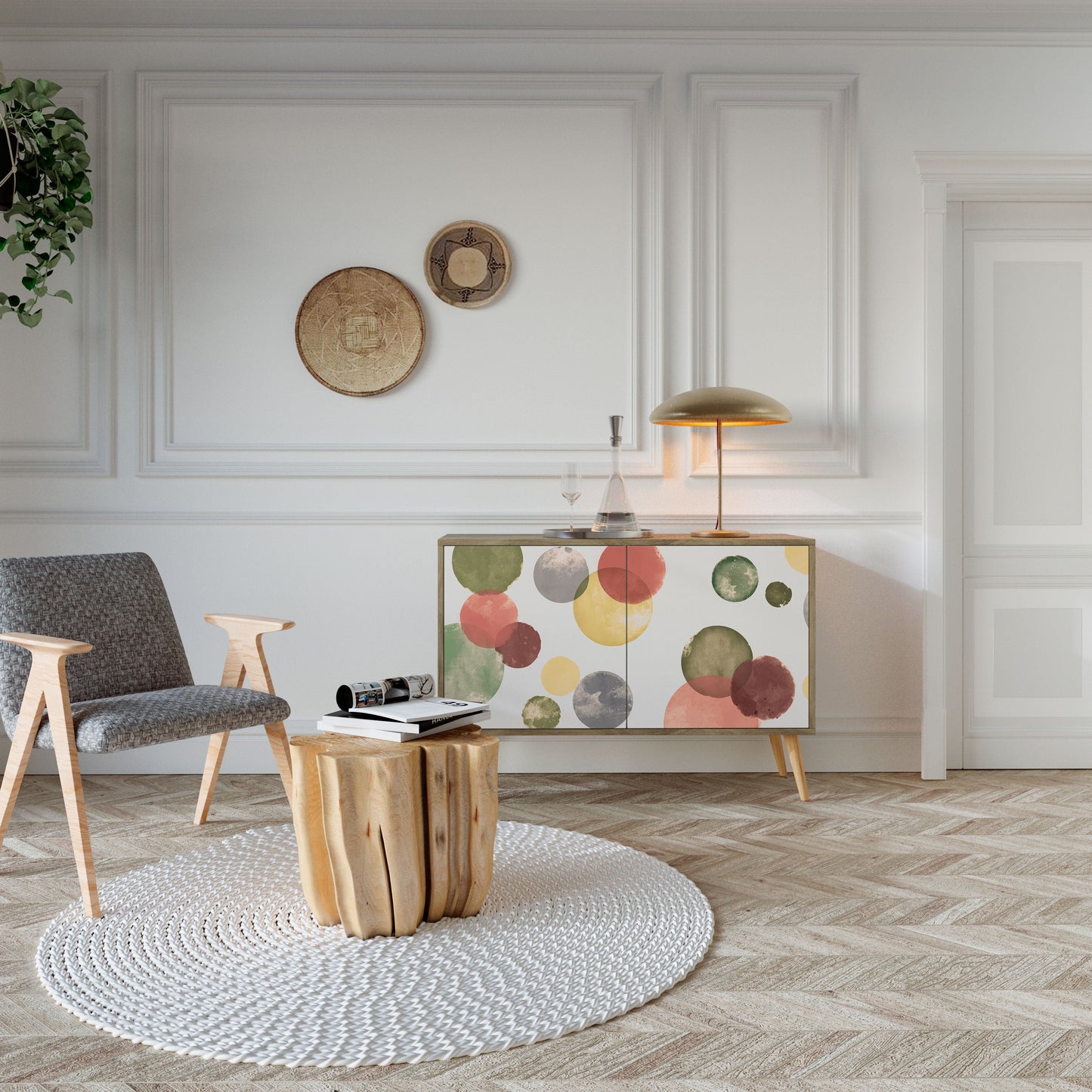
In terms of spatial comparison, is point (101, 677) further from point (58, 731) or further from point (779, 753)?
point (779, 753)

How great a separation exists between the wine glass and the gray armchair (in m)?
1.06

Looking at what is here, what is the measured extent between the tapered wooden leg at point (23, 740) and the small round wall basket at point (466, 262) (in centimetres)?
192

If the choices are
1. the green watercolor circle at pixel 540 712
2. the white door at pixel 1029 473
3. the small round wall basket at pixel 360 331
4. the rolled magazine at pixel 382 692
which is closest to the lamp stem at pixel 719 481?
the green watercolor circle at pixel 540 712

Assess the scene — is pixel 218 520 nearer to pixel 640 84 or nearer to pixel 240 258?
pixel 240 258

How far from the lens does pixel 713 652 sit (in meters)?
3.17

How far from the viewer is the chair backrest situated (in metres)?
2.60

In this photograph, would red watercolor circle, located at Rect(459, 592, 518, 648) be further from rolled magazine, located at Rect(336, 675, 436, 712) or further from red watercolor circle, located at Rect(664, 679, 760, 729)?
rolled magazine, located at Rect(336, 675, 436, 712)

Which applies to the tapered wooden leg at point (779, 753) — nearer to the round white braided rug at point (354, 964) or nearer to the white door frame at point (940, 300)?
the white door frame at point (940, 300)

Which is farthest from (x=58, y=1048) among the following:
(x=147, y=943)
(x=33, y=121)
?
(x=33, y=121)

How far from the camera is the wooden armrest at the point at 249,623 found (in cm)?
282

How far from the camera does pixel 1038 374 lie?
365 cm

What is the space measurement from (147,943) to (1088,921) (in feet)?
6.69

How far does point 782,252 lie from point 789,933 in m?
2.37

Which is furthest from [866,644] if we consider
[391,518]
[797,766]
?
[391,518]
